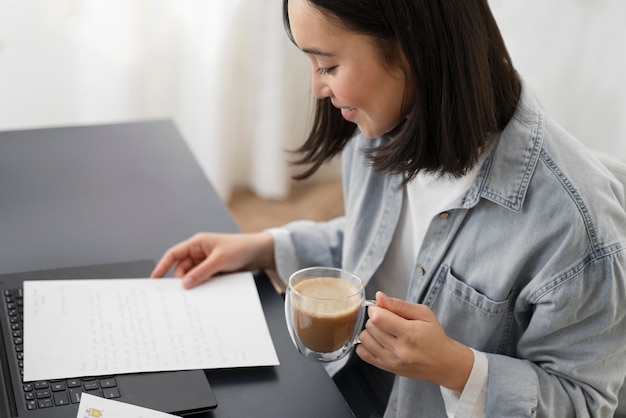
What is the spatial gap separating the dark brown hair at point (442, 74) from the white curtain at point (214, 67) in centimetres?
123

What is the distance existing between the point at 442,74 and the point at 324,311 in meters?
0.32

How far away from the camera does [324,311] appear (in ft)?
2.97

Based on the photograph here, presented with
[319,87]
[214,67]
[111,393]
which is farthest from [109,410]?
[214,67]

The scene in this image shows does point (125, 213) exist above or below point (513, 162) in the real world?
below

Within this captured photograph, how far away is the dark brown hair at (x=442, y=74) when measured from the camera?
951 millimetres

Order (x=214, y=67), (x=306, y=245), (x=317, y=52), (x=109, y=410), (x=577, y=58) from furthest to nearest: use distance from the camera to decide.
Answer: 1. (x=214, y=67)
2. (x=577, y=58)
3. (x=306, y=245)
4. (x=317, y=52)
5. (x=109, y=410)

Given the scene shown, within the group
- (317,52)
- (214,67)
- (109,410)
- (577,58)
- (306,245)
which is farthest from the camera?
(214,67)

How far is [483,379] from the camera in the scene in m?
1.01

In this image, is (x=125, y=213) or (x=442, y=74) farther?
(x=125, y=213)

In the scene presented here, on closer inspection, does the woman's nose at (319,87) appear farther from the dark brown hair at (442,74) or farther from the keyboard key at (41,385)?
the keyboard key at (41,385)

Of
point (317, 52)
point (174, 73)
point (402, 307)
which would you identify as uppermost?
point (317, 52)

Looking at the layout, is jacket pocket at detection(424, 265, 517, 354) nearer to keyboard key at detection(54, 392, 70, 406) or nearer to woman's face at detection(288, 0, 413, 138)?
woman's face at detection(288, 0, 413, 138)

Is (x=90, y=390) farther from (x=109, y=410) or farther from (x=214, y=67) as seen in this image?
(x=214, y=67)

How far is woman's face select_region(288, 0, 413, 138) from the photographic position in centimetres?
99
